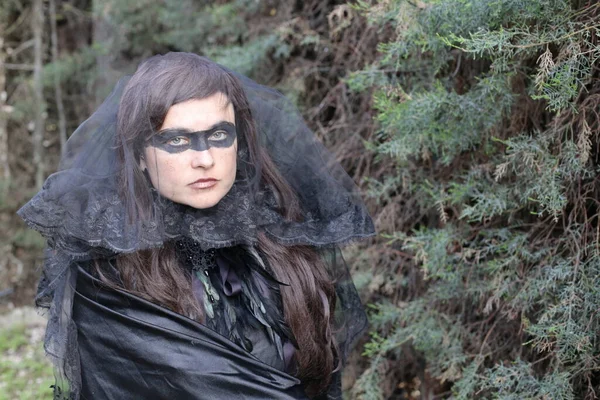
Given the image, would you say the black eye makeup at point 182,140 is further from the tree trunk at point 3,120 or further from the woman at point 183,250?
the tree trunk at point 3,120

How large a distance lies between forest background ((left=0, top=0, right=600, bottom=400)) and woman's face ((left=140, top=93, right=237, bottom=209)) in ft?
2.67

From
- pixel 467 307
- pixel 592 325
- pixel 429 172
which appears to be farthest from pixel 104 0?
pixel 592 325

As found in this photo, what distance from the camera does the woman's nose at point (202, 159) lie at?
2258 mm

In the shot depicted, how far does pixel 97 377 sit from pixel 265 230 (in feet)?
2.55

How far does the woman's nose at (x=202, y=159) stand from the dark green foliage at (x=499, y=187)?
2.95ft

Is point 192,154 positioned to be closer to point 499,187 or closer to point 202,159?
point 202,159

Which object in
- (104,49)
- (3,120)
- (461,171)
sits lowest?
(3,120)

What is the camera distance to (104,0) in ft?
21.2

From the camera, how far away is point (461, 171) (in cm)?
306

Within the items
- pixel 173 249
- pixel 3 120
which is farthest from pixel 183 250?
pixel 3 120

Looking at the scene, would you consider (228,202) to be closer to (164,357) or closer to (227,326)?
(227,326)

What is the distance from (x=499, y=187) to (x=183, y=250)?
133cm

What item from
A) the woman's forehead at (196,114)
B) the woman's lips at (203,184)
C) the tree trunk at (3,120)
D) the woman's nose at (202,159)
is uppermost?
the woman's forehead at (196,114)

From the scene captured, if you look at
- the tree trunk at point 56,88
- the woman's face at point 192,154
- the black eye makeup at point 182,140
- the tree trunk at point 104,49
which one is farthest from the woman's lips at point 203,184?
the tree trunk at point 56,88
